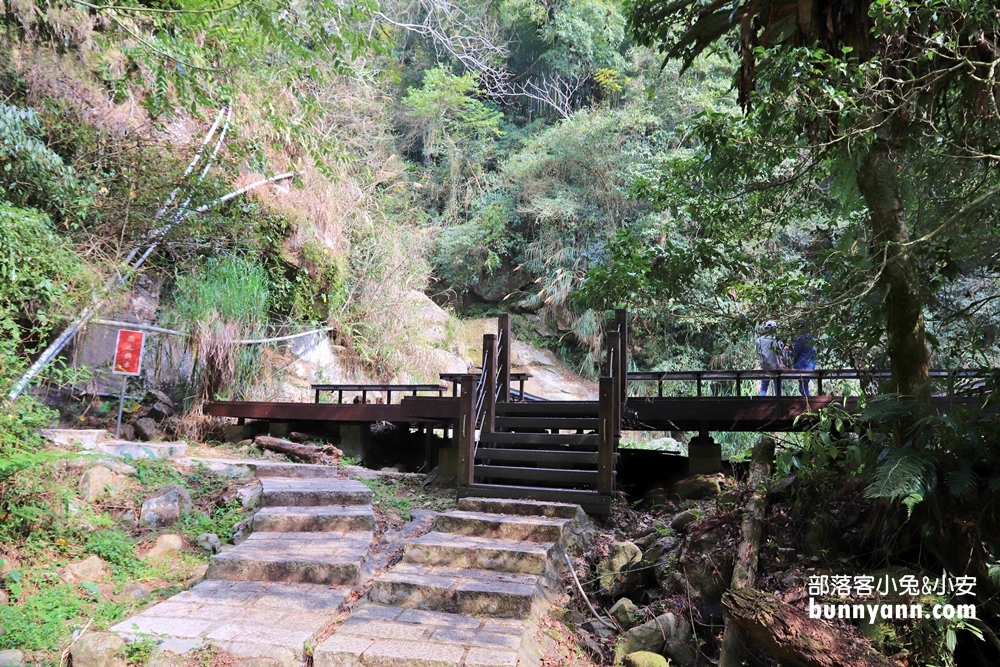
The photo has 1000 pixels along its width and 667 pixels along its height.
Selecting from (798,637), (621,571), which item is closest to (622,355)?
(621,571)

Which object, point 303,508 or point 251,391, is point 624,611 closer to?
point 303,508

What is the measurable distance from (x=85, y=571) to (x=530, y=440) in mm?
3628

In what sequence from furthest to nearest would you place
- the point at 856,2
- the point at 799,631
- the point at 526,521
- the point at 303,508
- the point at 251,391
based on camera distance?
the point at 251,391 < the point at 303,508 < the point at 526,521 < the point at 856,2 < the point at 799,631

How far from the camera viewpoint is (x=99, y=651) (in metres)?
3.46

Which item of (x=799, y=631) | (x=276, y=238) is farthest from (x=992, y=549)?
(x=276, y=238)

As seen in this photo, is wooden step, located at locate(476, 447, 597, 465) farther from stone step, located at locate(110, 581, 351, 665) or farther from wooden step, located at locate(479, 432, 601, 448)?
stone step, located at locate(110, 581, 351, 665)

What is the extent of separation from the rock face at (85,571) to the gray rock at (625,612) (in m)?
3.55

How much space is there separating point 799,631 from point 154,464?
18.5 feet

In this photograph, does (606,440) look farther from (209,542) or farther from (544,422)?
(209,542)

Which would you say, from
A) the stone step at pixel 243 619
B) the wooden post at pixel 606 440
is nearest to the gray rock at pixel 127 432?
A: the stone step at pixel 243 619

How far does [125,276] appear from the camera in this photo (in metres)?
7.41

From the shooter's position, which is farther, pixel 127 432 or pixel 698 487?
pixel 127 432

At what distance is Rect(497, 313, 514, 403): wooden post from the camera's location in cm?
688

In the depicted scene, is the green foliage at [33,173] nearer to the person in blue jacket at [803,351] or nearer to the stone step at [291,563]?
the stone step at [291,563]
